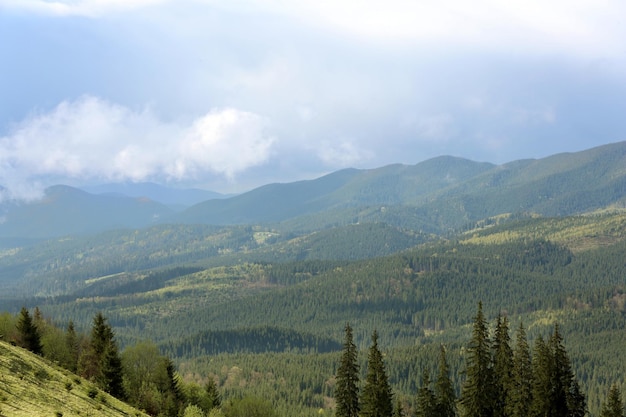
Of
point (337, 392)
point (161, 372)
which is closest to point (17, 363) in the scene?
point (337, 392)

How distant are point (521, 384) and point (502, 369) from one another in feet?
12.2

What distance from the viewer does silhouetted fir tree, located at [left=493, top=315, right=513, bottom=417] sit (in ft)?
252

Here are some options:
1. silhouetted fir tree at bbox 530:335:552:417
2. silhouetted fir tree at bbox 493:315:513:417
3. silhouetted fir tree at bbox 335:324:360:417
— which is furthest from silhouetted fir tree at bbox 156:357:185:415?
silhouetted fir tree at bbox 530:335:552:417

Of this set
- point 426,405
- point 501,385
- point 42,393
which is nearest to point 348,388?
point 426,405

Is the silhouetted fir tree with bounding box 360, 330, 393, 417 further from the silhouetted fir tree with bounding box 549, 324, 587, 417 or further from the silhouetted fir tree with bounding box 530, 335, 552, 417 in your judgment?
the silhouetted fir tree with bounding box 549, 324, 587, 417

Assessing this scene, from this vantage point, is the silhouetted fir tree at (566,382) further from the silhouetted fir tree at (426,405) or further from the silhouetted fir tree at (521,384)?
the silhouetted fir tree at (426,405)

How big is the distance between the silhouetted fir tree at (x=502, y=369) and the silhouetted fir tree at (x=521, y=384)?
3.96 feet

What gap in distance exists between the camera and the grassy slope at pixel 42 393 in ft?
130

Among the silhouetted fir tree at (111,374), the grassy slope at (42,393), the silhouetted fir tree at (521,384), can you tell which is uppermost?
the grassy slope at (42,393)

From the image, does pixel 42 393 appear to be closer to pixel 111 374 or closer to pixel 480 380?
pixel 111 374

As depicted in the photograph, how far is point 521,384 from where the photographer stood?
244ft

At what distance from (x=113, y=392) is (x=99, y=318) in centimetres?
1475

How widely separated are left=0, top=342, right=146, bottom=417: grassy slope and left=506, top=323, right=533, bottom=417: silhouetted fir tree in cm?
4922

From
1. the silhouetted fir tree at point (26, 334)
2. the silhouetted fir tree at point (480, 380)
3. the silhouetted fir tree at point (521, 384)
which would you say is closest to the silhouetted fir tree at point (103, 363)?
the silhouetted fir tree at point (26, 334)
